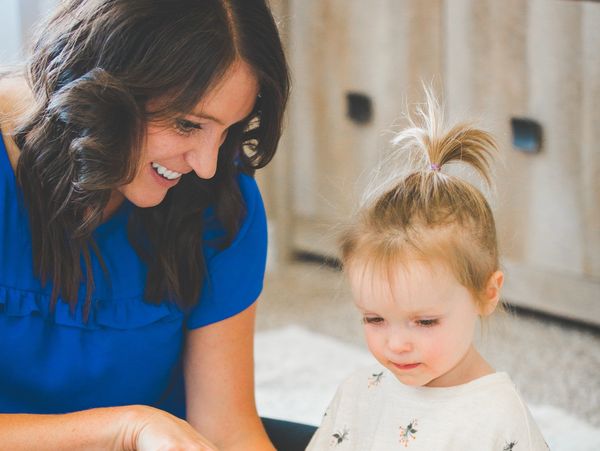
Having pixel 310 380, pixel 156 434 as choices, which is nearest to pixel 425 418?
pixel 156 434

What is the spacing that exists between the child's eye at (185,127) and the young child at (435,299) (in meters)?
0.21

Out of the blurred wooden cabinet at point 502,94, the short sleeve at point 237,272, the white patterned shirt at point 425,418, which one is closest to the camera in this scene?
the white patterned shirt at point 425,418

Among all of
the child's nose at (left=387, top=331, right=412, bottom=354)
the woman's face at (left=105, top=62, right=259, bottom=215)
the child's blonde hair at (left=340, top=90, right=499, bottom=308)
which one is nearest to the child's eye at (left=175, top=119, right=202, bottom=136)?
the woman's face at (left=105, top=62, right=259, bottom=215)

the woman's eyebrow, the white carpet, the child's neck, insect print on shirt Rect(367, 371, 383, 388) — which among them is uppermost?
the woman's eyebrow

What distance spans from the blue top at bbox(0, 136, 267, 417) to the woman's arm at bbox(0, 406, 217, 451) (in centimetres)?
9

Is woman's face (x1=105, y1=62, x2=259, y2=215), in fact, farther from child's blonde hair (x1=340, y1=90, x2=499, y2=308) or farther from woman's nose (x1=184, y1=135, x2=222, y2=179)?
child's blonde hair (x1=340, y1=90, x2=499, y2=308)

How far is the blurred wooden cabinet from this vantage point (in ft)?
7.63

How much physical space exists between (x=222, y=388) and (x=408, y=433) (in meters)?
0.34

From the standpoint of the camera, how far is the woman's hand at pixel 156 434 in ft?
3.80

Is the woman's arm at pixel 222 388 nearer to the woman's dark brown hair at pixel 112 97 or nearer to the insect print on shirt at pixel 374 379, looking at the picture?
the woman's dark brown hair at pixel 112 97

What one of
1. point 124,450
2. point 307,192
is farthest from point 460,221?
point 307,192

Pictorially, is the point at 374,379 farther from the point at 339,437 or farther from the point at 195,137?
the point at 195,137

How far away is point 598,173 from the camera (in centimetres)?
232

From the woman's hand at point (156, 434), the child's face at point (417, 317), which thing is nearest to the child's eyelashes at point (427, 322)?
the child's face at point (417, 317)
